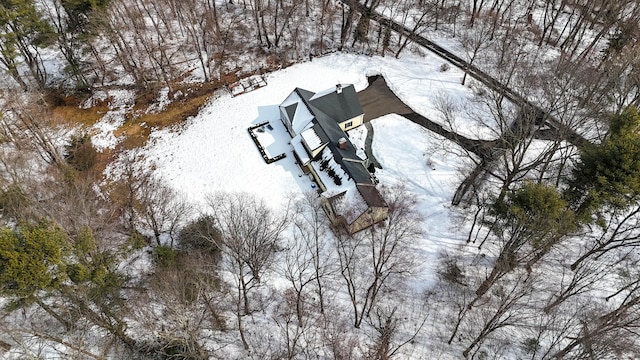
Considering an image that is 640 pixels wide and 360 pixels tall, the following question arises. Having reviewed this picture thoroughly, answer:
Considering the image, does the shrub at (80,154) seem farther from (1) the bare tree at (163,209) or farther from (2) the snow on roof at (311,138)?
(2) the snow on roof at (311,138)

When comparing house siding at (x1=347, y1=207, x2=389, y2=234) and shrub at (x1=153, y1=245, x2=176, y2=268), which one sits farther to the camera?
house siding at (x1=347, y1=207, x2=389, y2=234)

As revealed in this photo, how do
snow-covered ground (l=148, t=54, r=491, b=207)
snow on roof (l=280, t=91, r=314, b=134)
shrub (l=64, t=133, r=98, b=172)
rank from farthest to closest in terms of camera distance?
1. snow on roof (l=280, t=91, r=314, b=134)
2. shrub (l=64, t=133, r=98, b=172)
3. snow-covered ground (l=148, t=54, r=491, b=207)

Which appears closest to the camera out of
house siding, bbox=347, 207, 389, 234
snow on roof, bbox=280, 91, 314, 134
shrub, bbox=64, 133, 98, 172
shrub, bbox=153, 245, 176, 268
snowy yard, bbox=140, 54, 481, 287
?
shrub, bbox=153, 245, 176, 268

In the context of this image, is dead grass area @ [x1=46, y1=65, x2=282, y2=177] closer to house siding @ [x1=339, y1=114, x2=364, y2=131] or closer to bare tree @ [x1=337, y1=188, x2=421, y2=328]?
house siding @ [x1=339, y1=114, x2=364, y2=131]

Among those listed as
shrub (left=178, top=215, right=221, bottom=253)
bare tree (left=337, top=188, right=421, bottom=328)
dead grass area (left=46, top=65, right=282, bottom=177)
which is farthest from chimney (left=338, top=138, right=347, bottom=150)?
dead grass area (left=46, top=65, right=282, bottom=177)

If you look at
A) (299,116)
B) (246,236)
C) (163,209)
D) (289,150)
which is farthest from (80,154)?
(246,236)

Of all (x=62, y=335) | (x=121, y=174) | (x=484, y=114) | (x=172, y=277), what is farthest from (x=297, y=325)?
(x=484, y=114)

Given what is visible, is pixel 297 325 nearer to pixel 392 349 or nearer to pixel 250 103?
pixel 392 349
